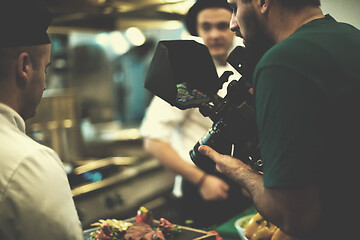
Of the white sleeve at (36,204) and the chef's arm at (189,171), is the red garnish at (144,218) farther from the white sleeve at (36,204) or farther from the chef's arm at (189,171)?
the chef's arm at (189,171)

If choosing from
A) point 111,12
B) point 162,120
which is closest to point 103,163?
point 111,12

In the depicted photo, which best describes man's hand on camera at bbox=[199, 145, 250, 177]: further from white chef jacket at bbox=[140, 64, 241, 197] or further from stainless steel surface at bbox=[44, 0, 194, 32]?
stainless steel surface at bbox=[44, 0, 194, 32]

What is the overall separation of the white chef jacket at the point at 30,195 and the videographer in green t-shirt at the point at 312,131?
1.73 feet

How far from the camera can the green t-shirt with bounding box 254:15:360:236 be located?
0.88 meters

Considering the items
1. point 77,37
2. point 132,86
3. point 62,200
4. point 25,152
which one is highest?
point 25,152

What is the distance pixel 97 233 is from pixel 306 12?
1104 mm

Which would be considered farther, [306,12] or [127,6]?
[127,6]

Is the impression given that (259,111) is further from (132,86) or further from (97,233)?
(132,86)

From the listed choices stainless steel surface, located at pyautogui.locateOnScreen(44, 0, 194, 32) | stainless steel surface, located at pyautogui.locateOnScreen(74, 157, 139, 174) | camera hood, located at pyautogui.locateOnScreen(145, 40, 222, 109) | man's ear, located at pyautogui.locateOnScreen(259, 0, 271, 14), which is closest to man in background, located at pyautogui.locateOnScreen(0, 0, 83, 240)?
camera hood, located at pyautogui.locateOnScreen(145, 40, 222, 109)

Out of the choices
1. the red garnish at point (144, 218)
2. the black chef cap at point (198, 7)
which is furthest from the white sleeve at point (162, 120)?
the red garnish at point (144, 218)

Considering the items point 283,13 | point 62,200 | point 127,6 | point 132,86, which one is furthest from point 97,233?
point 132,86

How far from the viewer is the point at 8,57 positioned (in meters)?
1.12

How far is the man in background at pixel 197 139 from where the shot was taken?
2.35 meters

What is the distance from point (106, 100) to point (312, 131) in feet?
15.1
